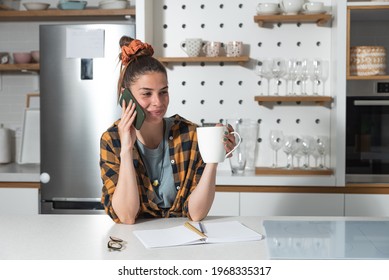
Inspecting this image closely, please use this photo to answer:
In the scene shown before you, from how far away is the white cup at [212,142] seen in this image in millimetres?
1652

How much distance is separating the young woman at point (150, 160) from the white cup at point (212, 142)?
0.11m

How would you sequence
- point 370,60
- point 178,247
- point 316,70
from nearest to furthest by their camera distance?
1. point 178,247
2. point 370,60
3. point 316,70

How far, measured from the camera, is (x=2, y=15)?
3.55 metres

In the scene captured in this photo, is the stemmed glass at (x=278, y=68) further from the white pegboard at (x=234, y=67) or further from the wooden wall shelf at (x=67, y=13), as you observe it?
the wooden wall shelf at (x=67, y=13)

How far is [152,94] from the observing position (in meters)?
1.94

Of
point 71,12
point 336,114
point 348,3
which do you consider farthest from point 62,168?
point 348,3

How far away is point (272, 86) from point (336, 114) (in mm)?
440

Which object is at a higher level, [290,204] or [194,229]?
[194,229]

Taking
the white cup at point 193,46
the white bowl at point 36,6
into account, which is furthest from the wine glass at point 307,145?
the white bowl at point 36,6

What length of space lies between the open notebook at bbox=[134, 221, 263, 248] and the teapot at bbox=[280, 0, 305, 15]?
71.3 inches

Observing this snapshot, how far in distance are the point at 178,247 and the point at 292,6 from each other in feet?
6.81

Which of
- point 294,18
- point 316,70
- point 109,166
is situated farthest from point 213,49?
point 109,166

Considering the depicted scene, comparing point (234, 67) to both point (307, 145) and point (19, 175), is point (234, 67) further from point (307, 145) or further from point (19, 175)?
point (19, 175)
